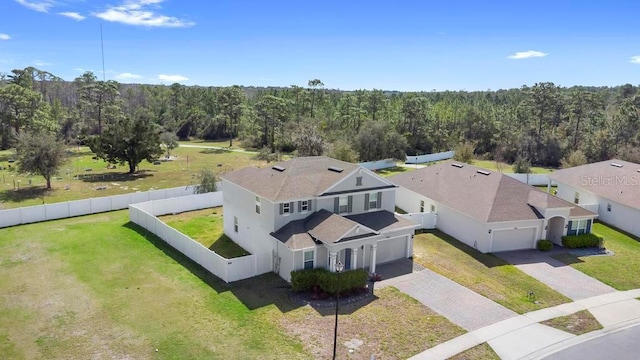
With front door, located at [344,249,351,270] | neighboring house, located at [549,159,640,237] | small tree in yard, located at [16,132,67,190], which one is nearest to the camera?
front door, located at [344,249,351,270]

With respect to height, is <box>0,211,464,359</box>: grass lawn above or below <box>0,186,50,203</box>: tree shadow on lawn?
below

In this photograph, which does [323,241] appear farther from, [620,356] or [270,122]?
[270,122]

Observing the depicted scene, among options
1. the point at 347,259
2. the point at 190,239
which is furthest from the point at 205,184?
the point at 347,259

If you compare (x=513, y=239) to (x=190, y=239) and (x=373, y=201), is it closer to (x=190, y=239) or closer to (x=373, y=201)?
(x=373, y=201)

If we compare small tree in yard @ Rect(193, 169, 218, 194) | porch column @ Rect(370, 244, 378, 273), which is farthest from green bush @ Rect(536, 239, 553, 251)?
small tree in yard @ Rect(193, 169, 218, 194)

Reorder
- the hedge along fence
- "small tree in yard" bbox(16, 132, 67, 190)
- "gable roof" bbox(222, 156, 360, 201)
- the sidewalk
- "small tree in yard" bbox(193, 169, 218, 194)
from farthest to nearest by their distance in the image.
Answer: "small tree in yard" bbox(16, 132, 67, 190)
"small tree in yard" bbox(193, 169, 218, 194)
"gable roof" bbox(222, 156, 360, 201)
the hedge along fence
the sidewalk

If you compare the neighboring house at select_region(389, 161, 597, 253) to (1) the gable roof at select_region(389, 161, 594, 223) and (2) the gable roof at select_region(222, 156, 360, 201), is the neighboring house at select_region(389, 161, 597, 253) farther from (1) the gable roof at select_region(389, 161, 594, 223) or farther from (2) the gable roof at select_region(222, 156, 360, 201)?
(2) the gable roof at select_region(222, 156, 360, 201)
